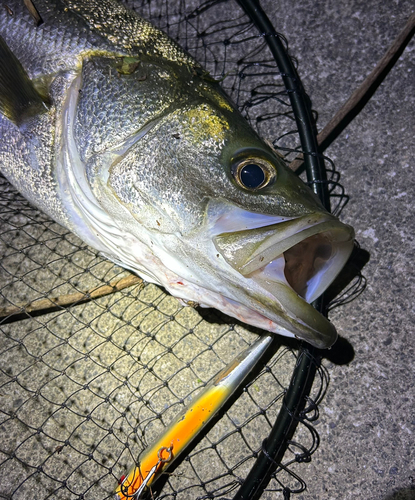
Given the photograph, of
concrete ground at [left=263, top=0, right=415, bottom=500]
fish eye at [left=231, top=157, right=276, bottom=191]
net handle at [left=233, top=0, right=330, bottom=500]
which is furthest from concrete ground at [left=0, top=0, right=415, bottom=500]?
fish eye at [left=231, top=157, right=276, bottom=191]

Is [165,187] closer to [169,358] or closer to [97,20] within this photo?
[97,20]

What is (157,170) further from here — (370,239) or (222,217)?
(370,239)

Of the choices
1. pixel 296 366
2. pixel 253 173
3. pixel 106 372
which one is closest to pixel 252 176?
pixel 253 173

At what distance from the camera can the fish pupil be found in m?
1.09

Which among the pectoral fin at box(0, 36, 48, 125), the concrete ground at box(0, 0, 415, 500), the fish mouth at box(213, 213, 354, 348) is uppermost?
the pectoral fin at box(0, 36, 48, 125)

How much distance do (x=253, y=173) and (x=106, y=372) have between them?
113cm

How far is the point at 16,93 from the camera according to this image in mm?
1306

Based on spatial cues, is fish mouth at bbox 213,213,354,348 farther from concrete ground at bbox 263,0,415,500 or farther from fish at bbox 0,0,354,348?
concrete ground at bbox 263,0,415,500

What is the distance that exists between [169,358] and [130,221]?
0.78 meters

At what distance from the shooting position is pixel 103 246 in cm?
142

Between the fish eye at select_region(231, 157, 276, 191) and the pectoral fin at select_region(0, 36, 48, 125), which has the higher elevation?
the pectoral fin at select_region(0, 36, 48, 125)

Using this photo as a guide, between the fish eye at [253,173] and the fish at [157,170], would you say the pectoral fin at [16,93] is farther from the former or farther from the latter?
the fish eye at [253,173]

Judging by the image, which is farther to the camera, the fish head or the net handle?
the net handle

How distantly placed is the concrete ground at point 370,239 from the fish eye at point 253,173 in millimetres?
827
